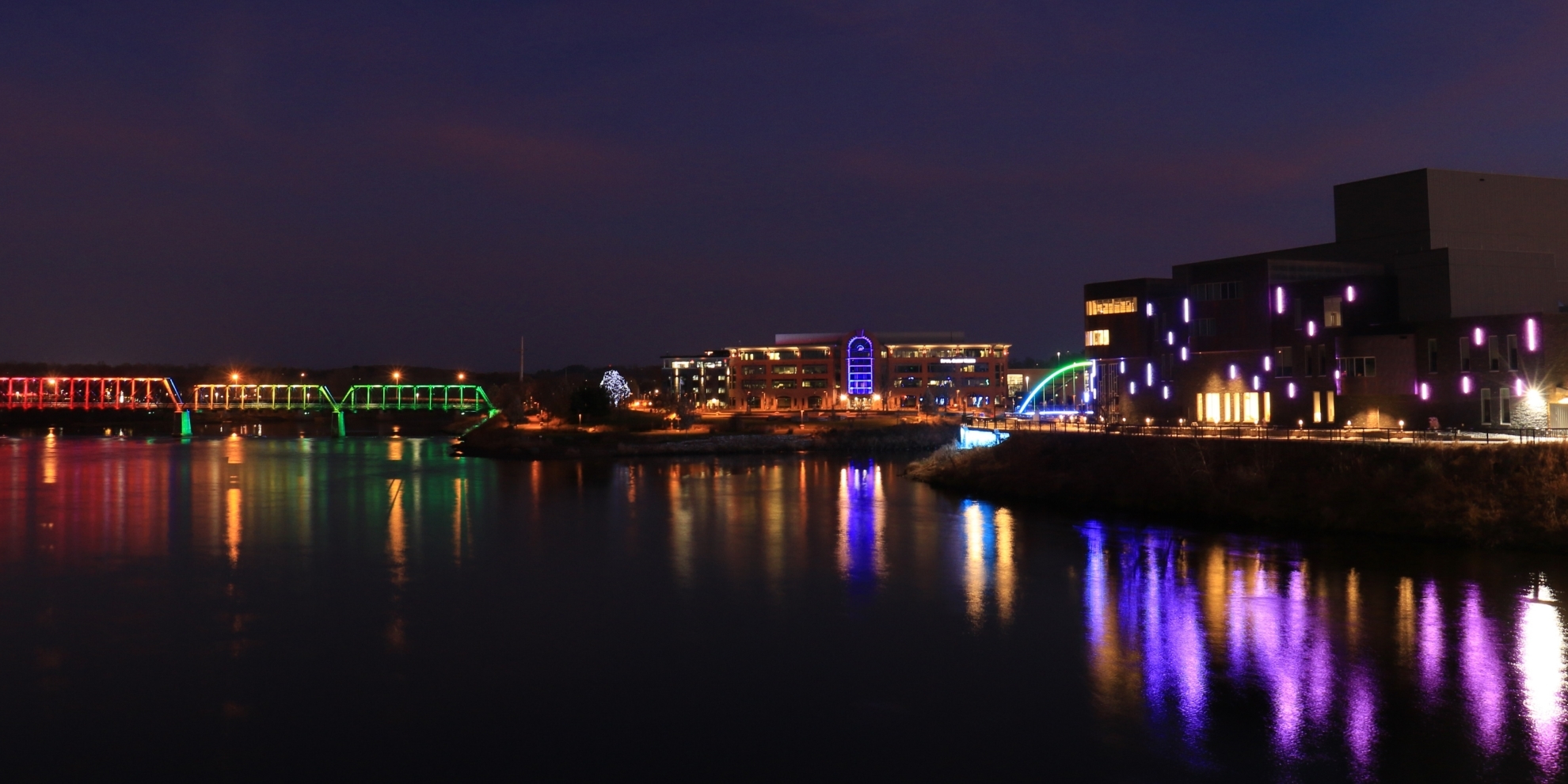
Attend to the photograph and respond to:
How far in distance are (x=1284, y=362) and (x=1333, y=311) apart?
299cm

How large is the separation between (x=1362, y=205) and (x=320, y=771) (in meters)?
58.2

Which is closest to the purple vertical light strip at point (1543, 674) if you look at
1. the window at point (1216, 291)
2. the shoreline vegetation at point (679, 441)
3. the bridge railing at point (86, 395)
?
the window at point (1216, 291)

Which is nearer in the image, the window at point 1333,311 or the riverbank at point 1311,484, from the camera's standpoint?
the riverbank at point 1311,484

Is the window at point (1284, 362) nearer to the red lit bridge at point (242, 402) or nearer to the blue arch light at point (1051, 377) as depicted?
the blue arch light at point (1051, 377)

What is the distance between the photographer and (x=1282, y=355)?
45906 mm

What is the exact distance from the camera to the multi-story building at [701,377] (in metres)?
143

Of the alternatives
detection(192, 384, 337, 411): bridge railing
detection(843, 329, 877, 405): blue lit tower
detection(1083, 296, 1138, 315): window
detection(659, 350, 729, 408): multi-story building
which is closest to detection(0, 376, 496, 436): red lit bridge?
detection(192, 384, 337, 411): bridge railing

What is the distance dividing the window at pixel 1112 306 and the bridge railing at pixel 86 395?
113548mm

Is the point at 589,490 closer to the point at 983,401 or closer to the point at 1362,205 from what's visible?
the point at 1362,205

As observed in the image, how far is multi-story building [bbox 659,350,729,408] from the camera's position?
14288 cm

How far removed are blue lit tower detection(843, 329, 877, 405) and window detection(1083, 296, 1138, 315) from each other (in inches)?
2786

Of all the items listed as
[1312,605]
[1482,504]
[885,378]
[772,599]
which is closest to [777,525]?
[772,599]

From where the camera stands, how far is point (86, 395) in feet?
447

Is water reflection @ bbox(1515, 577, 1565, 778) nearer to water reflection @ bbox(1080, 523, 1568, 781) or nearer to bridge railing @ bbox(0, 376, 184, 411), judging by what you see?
water reflection @ bbox(1080, 523, 1568, 781)
